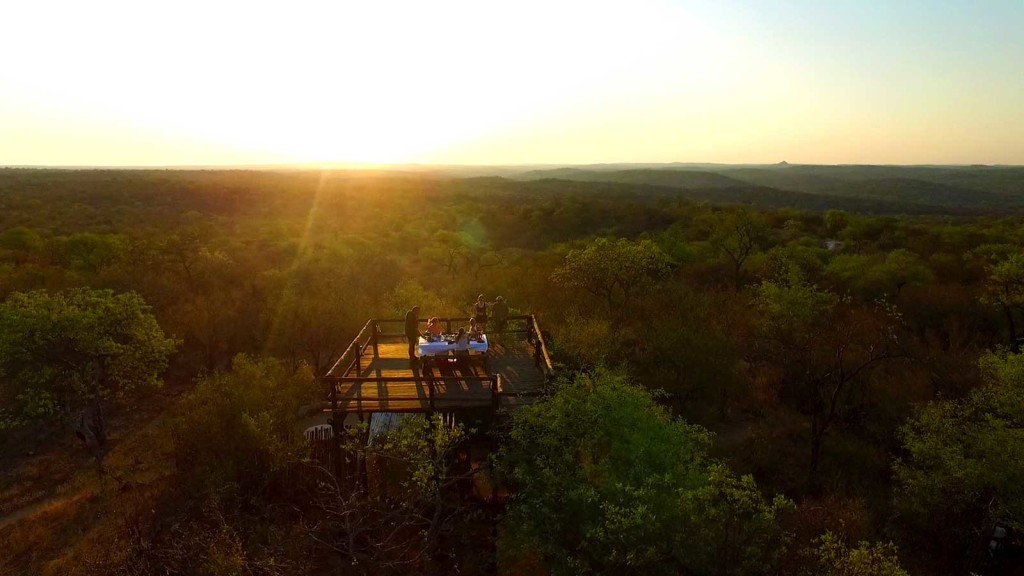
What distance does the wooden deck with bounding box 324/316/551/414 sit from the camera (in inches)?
534

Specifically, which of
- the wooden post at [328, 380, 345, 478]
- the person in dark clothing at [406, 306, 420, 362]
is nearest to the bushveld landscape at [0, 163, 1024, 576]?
Result: the wooden post at [328, 380, 345, 478]

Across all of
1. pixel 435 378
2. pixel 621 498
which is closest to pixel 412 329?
pixel 435 378

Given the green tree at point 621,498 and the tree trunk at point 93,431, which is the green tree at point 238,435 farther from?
the green tree at point 621,498

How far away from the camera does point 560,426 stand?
433 inches

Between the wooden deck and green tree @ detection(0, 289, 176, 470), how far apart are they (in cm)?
805

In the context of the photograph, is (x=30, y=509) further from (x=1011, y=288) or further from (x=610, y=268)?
(x=1011, y=288)

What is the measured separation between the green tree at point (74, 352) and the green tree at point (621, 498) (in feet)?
48.1

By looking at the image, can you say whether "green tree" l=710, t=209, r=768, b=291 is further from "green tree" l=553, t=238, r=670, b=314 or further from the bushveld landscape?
"green tree" l=553, t=238, r=670, b=314

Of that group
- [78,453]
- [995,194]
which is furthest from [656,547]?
[995,194]

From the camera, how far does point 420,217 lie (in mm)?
83375

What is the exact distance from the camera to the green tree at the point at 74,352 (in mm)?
17047

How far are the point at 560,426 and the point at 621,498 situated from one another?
1.90 metres

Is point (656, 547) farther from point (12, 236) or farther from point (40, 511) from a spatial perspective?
point (12, 236)

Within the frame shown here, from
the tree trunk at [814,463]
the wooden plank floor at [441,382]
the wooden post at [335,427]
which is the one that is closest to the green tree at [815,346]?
the tree trunk at [814,463]
